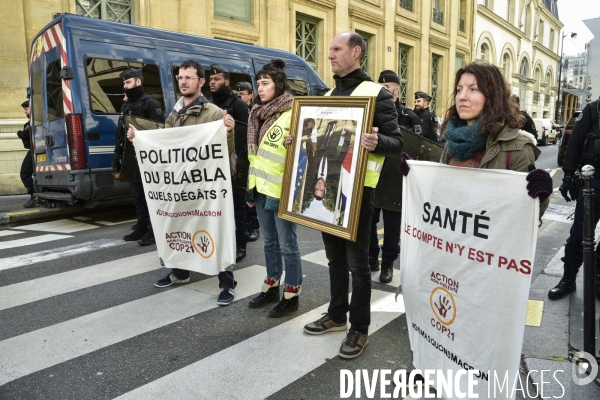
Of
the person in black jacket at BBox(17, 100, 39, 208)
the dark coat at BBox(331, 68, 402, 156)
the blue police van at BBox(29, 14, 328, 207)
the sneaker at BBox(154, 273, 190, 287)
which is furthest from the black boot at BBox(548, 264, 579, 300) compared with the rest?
the person in black jacket at BBox(17, 100, 39, 208)

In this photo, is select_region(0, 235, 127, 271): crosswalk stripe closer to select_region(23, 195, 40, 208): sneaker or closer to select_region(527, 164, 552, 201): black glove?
select_region(23, 195, 40, 208): sneaker

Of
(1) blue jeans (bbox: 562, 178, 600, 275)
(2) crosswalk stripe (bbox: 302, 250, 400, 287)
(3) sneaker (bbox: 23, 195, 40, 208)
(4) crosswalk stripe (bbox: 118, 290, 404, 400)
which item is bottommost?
(4) crosswalk stripe (bbox: 118, 290, 404, 400)

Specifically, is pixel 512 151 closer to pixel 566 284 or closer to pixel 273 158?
pixel 273 158

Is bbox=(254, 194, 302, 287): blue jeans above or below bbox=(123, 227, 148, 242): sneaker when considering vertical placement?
above

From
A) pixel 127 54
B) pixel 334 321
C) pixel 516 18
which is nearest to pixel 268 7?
pixel 127 54

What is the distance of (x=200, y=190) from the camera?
406 centimetres

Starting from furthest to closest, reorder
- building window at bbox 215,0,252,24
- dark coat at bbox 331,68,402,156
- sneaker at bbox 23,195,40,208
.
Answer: building window at bbox 215,0,252,24, sneaker at bbox 23,195,40,208, dark coat at bbox 331,68,402,156

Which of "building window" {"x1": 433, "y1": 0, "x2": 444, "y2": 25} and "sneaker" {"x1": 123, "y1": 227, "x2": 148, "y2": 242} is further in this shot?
"building window" {"x1": 433, "y1": 0, "x2": 444, "y2": 25}

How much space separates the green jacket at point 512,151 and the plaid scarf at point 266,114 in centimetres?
168

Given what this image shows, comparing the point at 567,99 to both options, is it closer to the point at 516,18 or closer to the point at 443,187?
the point at 516,18

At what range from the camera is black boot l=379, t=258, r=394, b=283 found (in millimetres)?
4596

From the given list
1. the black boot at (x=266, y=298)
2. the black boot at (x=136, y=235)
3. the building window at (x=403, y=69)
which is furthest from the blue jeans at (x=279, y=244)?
the building window at (x=403, y=69)

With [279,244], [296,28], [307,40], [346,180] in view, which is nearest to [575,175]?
[346,180]

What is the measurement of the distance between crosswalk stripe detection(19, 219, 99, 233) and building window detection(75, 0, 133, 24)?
599 centimetres
